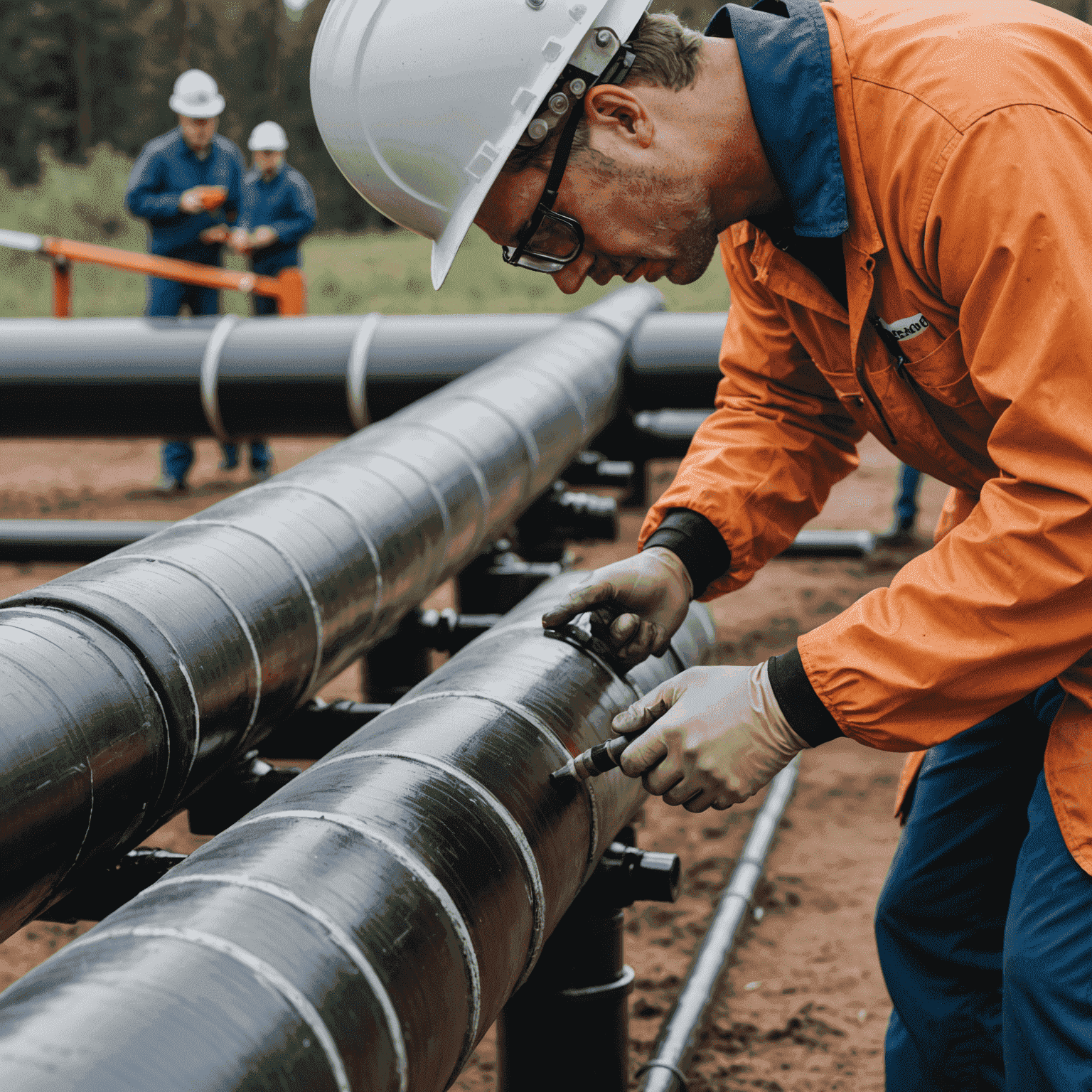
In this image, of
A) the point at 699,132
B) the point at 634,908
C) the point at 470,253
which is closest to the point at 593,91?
the point at 699,132

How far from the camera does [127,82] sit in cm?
2211

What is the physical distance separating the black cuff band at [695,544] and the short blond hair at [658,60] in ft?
1.96

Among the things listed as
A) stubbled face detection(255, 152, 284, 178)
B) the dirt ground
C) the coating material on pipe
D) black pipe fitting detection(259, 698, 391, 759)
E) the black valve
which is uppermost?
stubbled face detection(255, 152, 284, 178)

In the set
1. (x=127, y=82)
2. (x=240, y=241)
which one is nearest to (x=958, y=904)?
(x=240, y=241)

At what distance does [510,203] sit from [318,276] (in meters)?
12.3

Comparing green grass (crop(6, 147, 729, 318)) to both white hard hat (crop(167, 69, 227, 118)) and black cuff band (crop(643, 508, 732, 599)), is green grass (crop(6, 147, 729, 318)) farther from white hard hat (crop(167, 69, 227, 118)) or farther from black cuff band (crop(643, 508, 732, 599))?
black cuff band (crop(643, 508, 732, 599))

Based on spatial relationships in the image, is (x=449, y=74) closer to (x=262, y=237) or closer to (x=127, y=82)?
(x=262, y=237)

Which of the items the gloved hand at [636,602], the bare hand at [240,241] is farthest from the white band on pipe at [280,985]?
the bare hand at [240,241]

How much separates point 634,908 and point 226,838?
78.8 inches

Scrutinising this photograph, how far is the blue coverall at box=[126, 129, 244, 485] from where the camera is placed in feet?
23.0

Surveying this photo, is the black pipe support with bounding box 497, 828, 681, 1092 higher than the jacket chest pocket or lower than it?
lower

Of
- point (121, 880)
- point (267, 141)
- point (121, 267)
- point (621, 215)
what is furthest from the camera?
point (267, 141)

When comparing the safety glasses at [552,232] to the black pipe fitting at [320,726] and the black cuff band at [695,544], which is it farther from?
the black pipe fitting at [320,726]

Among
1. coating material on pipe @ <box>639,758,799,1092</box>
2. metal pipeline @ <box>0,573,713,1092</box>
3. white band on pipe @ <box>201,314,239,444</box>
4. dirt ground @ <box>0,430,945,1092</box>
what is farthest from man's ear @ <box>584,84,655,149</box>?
white band on pipe @ <box>201,314,239,444</box>
